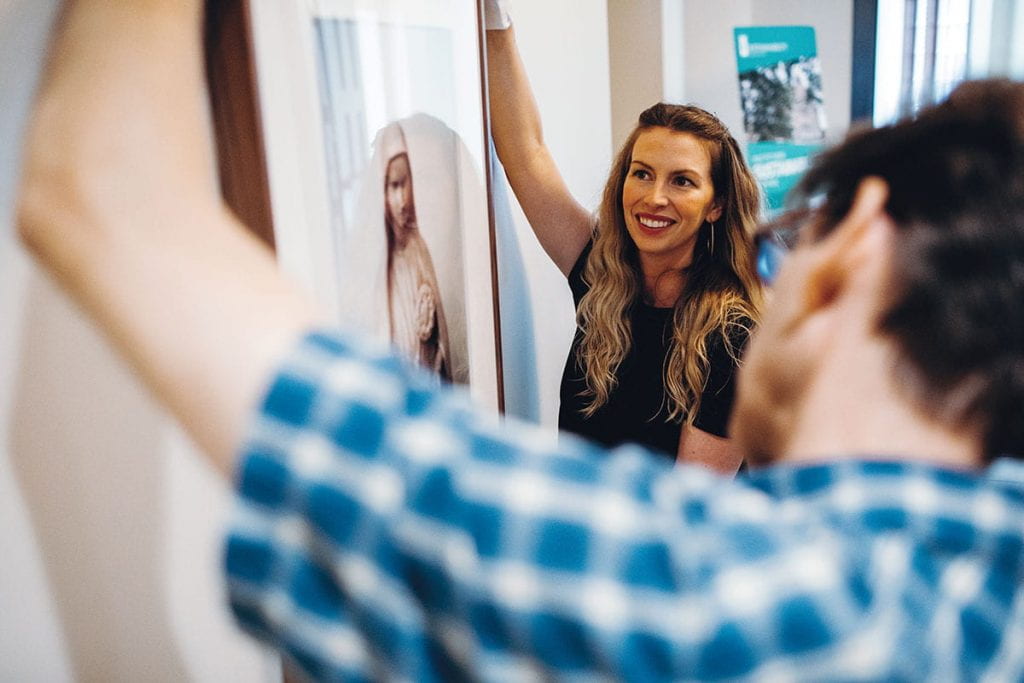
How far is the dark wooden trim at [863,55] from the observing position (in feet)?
13.0

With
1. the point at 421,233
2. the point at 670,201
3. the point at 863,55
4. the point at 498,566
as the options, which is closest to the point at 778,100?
the point at 863,55

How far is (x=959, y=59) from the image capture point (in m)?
4.32

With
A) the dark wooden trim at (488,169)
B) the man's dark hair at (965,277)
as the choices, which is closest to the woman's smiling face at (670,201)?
the dark wooden trim at (488,169)

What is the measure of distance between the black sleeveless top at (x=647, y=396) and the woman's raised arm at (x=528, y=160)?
9.1 inches

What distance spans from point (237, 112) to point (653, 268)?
3.90ft

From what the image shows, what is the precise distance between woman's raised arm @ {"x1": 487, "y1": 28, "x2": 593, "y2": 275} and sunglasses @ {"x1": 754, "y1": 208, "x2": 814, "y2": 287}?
0.73 m

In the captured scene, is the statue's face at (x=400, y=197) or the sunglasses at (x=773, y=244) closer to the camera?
the sunglasses at (x=773, y=244)

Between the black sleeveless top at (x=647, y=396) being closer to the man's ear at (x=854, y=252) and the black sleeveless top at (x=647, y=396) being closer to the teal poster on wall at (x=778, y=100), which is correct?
the man's ear at (x=854, y=252)

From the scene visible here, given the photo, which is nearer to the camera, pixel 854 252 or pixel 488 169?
Result: pixel 854 252

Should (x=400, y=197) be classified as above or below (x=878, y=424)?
above

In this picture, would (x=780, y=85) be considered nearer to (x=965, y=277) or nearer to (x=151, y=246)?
(x=965, y=277)

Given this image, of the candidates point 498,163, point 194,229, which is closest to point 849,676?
point 194,229

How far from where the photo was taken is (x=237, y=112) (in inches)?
22.4

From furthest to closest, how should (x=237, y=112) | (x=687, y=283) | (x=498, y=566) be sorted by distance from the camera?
(x=687, y=283), (x=237, y=112), (x=498, y=566)
